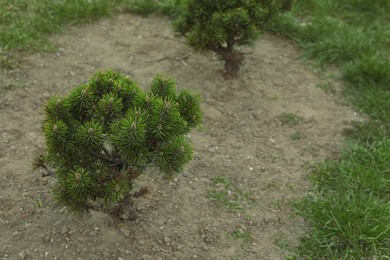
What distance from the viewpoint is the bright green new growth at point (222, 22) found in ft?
14.9

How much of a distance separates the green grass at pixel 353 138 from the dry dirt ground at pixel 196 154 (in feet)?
0.48

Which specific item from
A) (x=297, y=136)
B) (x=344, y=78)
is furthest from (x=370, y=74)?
(x=297, y=136)

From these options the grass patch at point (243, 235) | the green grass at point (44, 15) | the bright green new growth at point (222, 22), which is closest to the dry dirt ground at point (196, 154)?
the grass patch at point (243, 235)

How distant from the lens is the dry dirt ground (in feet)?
11.5

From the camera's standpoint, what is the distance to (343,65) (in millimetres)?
5707

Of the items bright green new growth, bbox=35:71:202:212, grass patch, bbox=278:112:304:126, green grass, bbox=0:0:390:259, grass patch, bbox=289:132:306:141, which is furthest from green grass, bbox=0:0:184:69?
bright green new growth, bbox=35:71:202:212

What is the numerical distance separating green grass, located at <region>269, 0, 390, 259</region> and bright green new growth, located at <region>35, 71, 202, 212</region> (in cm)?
126

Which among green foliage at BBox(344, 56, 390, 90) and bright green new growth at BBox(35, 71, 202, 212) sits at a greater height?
bright green new growth at BBox(35, 71, 202, 212)

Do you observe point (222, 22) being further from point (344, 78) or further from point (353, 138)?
point (344, 78)

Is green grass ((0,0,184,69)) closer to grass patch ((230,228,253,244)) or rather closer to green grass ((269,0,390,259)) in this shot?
green grass ((269,0,390,259))

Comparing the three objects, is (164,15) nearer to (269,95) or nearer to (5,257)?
(269,95)

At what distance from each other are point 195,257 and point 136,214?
516 millimetres

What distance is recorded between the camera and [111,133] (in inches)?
113

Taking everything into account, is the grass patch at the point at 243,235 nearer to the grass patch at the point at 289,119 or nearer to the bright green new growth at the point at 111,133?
the bright green new growth at the point at 111,133
